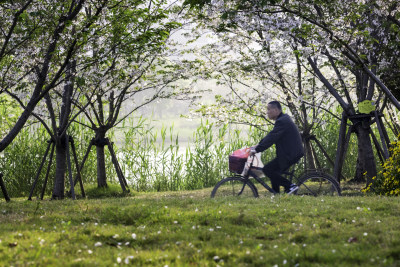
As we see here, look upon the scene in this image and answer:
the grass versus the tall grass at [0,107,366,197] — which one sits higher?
the tall grass at [0,107,366,197]

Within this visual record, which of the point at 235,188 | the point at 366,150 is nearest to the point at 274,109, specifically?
the point at 235,188

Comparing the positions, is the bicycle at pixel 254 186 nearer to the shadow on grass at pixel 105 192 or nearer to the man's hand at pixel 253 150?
the man's hand at pixel 253 150

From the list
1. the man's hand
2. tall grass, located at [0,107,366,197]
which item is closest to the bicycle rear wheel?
the man's hand

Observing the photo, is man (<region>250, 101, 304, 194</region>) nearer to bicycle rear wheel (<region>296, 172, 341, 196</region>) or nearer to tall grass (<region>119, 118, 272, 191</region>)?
bicycle rear wheel (<region>296, 172, 341, 196</region>)

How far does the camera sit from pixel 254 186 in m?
7.90

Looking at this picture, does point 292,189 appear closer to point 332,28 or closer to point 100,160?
point 332,28

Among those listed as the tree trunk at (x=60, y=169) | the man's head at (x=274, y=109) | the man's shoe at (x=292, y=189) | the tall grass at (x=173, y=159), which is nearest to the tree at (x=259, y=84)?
the tall grass at (x=173, y=159)

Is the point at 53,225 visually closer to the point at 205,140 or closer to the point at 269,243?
the point at 269,243

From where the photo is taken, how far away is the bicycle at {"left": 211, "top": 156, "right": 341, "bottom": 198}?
7.82 meters

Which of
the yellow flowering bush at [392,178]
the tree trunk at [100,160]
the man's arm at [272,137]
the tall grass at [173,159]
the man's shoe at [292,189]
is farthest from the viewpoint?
the tall grass at [173,159]

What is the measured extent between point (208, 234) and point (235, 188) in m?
3.00

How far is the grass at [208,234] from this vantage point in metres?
4.06

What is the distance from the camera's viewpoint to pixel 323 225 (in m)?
5.20

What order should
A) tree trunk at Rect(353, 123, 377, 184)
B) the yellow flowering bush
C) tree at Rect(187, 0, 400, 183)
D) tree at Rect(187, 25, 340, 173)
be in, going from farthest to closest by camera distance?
tree at Rect(187, 25, 340, 173) < tree trunk at Rect(353, 123, 377, 184) < the yellow flowering bush < tree at Rect(187, 0, 400, 183)
